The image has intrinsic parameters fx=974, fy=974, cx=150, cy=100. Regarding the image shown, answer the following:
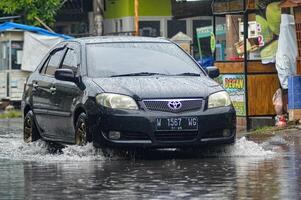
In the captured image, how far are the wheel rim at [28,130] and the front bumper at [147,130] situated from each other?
2.65 m

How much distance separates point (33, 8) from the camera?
108 ft

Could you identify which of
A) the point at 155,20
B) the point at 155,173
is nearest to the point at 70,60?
the point at 155,173

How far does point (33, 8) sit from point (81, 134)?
21.6m

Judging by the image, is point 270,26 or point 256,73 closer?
point 256,73

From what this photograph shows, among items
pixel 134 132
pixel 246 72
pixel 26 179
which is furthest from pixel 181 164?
pixel 246 72

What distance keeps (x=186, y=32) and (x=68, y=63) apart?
24565 millimetres

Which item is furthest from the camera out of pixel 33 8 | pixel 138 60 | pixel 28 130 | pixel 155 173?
pixel 33 8

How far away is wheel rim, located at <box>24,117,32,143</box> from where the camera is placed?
13.8 metres

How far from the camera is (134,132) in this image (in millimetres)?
11242

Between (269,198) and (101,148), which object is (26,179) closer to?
(101,148)

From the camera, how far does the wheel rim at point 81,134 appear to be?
38.0 feet

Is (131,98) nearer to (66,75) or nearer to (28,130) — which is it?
(66,75)

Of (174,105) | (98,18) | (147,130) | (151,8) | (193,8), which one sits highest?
(151,8)

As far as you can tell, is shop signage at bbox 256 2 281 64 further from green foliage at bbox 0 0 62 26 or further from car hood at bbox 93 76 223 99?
green foliage at bbox 0 0 62 26
